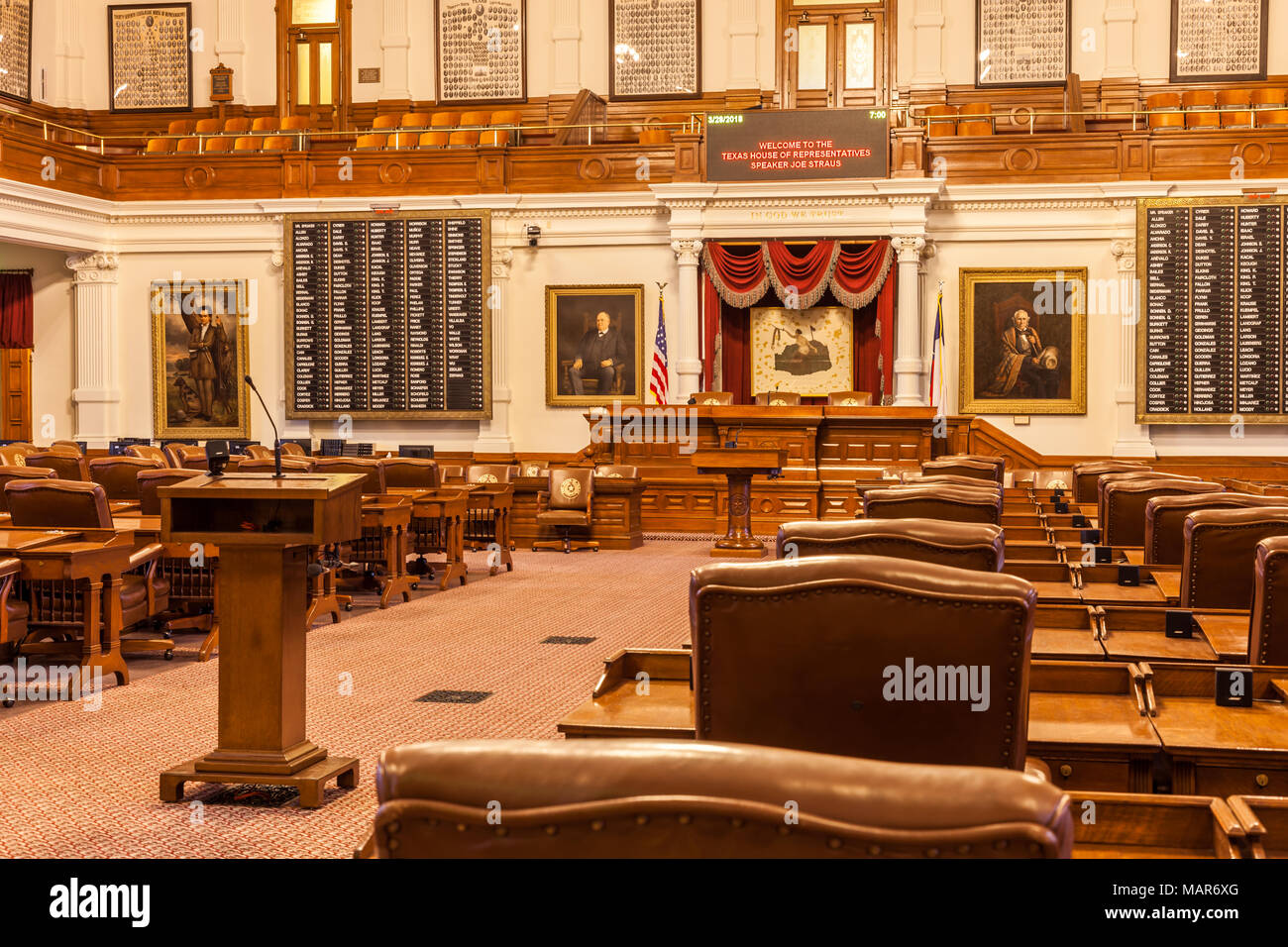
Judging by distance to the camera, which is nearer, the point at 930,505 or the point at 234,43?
the point at 930,505

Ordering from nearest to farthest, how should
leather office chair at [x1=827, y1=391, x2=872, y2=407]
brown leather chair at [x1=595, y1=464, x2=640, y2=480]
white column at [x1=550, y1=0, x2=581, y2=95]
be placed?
1. brown leather chair at [x1=595, y1=464, x2=640, y2=480]
2. leather office chair at [x1=827, y1=391, x2=872, y2=407]
3. white column at [x1=550, y1=0, x2=581, y2=95]

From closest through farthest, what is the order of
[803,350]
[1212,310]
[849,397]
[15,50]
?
[1212,310] → [849,397] → [803,350] → [15,50]

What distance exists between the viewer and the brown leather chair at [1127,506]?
636 centimetres

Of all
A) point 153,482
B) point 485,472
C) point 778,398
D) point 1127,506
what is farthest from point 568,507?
point 1127,506

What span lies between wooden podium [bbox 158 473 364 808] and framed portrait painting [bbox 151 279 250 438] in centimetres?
1428

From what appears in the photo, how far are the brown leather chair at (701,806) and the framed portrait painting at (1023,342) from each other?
16.2m

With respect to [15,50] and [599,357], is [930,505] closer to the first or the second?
[599,357]

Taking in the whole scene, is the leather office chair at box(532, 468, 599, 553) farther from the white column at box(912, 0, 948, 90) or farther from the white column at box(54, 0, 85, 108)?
the white column at box(54, 0, 85, 108)

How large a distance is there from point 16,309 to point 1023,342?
14.5 metres

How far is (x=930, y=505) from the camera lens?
14.5 ft

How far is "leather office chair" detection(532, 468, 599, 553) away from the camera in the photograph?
13398 mm

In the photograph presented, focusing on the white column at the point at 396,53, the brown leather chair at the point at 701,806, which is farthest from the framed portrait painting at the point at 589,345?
the brown leather chair at the point at 701,806

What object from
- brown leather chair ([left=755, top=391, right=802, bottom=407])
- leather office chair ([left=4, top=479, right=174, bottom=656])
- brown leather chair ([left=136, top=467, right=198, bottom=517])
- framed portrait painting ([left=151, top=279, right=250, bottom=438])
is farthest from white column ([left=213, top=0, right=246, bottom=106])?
leather office chair ([left=4, top=479, right=174, bottom=656])

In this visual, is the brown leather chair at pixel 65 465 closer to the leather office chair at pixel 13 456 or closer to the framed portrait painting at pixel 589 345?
the leather office chair at pixel 13 456
